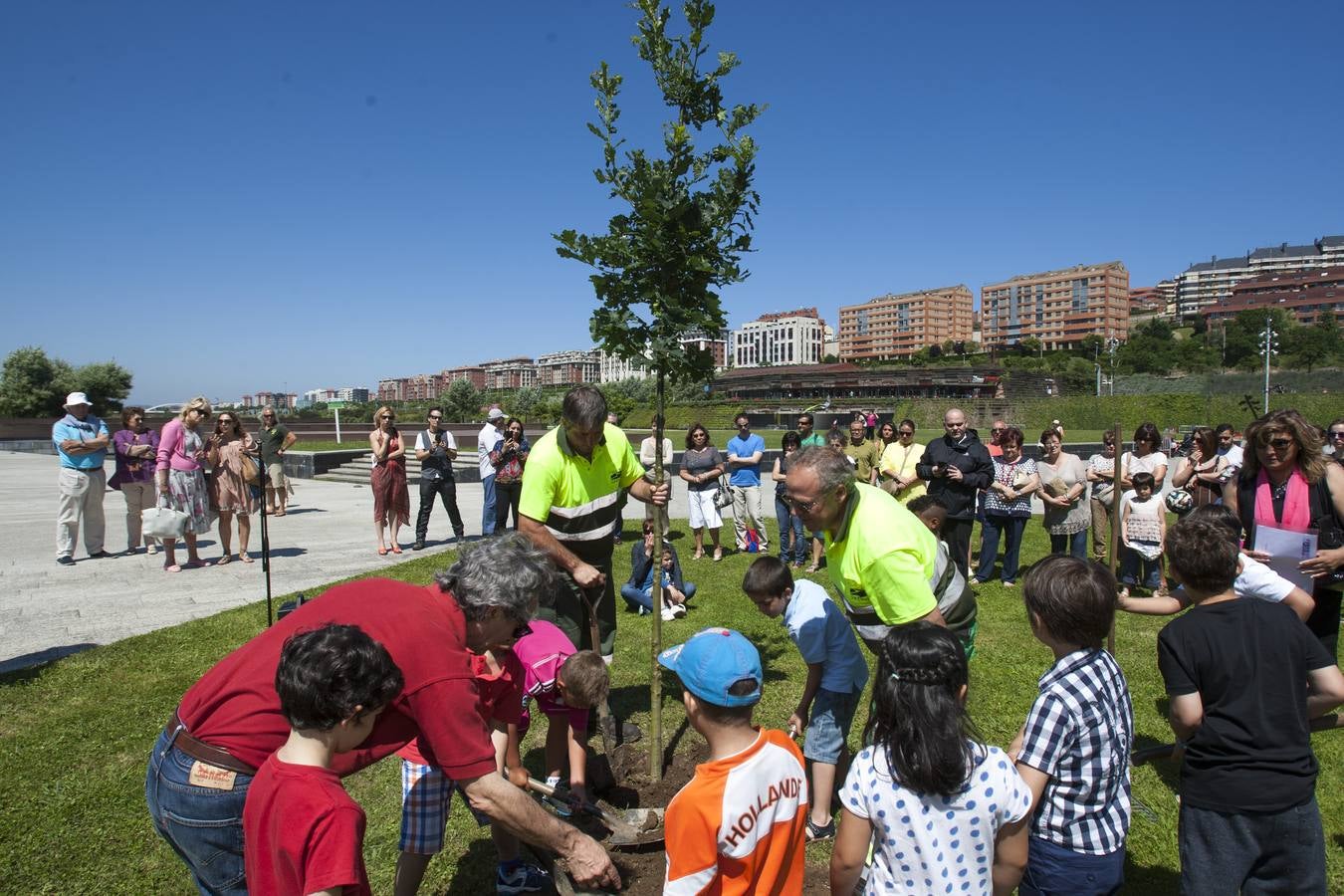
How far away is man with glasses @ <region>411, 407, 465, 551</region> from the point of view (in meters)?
11.4

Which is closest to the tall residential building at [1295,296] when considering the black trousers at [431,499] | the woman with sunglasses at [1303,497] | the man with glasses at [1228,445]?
the man with glasses at [1228,445]

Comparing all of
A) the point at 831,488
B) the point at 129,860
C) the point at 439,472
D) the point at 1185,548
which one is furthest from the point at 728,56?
the point at 439,472

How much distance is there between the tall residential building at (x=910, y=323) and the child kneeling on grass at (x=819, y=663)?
178 meters

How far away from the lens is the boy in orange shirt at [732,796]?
213cm

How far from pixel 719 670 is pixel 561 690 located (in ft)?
5.65

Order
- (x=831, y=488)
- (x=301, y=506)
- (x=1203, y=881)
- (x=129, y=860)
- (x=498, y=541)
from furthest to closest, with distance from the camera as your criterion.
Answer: (x=301, y=506)
(x=129, y=860)
(x=831, y=488)
(x=498, y=541)
(x=1203, y=881)

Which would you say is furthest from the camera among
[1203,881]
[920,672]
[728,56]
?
[728,56]

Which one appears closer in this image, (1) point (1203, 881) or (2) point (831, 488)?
(1) point (1203, 881)

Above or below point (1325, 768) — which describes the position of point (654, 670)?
above

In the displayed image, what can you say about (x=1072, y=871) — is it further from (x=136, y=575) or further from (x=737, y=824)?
(x=136, y=575)

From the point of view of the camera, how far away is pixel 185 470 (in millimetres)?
9789

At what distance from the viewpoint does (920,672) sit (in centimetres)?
209

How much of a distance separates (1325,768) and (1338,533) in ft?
5.05

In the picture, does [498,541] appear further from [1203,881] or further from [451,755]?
[1203,881]
